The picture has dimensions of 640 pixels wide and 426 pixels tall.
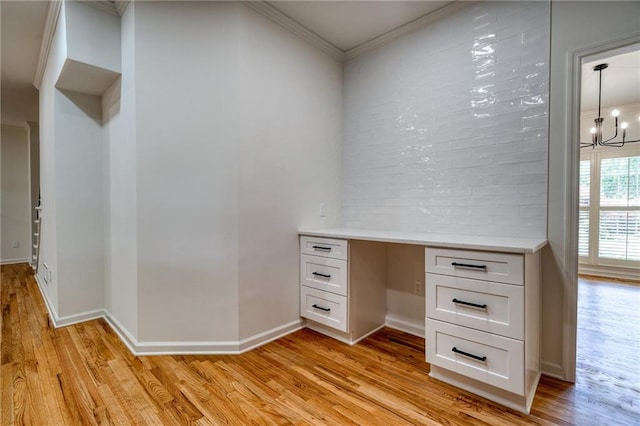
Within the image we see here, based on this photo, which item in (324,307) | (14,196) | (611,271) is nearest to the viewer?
(324,307)

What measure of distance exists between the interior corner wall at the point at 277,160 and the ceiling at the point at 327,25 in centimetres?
21

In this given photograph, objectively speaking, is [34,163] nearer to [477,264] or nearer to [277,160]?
[277,160]

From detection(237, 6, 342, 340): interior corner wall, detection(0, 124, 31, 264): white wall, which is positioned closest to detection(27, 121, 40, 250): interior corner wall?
detection(0, 124, 31, 264): white wall

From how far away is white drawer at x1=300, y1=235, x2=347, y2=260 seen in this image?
241 cm

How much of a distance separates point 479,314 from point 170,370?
78.1 inches

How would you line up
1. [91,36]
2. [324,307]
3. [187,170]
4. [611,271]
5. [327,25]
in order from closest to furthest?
1. [187,170]
2. [91,36]
3. [324,307]
4. [327,25]
5. [611,271]

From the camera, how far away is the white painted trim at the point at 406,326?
2625 mm

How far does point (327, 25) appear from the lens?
265cm

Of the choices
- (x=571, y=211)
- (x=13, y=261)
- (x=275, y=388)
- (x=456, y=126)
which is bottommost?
(x=275, y=388)

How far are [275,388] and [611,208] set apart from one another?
19.5ft

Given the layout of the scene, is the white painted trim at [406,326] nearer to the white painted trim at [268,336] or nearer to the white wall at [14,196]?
the white painted trim at [268,336]

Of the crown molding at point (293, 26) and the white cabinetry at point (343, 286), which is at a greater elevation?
the crown molding at point (293, 26)

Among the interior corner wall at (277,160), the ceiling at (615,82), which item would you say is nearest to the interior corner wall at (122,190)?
the interior corner wall at (277,160)

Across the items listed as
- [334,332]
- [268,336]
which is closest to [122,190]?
[268,336]
